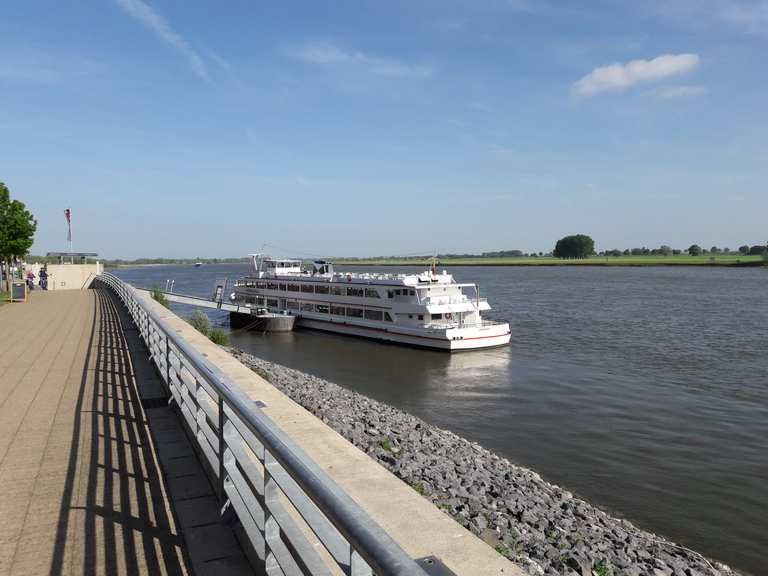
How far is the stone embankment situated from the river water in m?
2.17

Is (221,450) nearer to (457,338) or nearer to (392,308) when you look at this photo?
(457,338)

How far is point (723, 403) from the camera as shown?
883 inches

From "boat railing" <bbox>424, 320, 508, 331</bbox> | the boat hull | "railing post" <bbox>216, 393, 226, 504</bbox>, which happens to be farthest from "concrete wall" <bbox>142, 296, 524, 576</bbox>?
"boat railing" <bbox>424, 320, 508, 331</bbox>

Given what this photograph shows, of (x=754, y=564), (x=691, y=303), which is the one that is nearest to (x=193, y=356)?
(x=754, y=564)

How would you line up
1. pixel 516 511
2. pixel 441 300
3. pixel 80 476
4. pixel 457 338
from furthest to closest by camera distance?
1. pixel 441 300
2. pixel 457 338
3. pixel 516 511
4. pixel 80 476

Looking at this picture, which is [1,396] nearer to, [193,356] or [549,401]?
[193,356]

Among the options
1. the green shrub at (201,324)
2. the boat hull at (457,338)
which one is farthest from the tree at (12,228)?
the boat hull at (457,338)

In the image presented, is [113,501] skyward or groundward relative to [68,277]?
groundward

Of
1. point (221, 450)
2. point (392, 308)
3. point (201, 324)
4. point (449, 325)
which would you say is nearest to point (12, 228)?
point (201, 324)

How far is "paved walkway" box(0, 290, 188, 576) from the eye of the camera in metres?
4.21

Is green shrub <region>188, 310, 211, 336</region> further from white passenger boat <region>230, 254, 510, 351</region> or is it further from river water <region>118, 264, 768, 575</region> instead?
white passenger boat <region>230, 254, 510, 351</region>

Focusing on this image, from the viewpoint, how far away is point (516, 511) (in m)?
9.55

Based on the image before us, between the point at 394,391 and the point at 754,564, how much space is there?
15.9 meters

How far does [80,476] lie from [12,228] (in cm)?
3975
